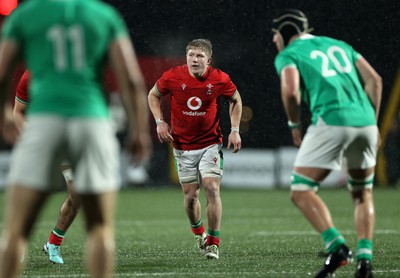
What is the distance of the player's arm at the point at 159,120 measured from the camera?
9.63 meters

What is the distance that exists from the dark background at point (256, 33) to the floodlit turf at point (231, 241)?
3183 mm

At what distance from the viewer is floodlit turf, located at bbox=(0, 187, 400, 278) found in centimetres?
780

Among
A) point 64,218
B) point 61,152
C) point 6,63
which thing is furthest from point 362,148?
point 64,218

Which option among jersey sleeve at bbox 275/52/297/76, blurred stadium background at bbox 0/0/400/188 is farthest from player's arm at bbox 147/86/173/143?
blurred stadium background at bbox 0/0/400/188

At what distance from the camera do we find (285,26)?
268 inches

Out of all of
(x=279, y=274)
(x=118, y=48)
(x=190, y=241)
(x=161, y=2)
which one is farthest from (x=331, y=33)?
(x=118, y=48)

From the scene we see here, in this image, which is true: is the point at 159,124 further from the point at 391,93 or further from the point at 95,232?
the point at 391,93

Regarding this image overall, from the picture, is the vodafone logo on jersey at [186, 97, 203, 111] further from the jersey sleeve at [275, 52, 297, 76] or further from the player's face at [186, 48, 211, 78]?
the jersey sleeve at [275, 52, 297, 76]

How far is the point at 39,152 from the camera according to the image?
15.8 ft

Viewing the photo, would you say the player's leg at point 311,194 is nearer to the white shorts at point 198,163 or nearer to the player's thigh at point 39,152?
the player's thigh at point 39,152

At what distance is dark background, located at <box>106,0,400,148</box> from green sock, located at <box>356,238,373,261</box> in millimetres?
8958

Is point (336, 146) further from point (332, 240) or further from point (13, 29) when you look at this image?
point (13, 29)

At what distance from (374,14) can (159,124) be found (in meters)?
Result: 8.13

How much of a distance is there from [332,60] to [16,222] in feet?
9.45
